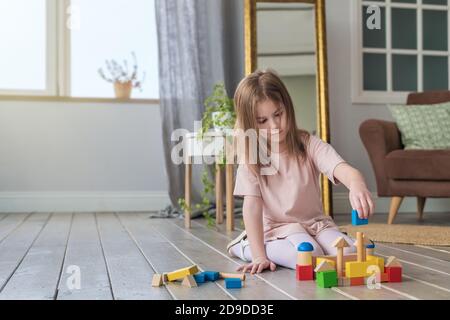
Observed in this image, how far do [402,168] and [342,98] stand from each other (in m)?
0.99

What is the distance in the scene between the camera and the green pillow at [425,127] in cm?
341

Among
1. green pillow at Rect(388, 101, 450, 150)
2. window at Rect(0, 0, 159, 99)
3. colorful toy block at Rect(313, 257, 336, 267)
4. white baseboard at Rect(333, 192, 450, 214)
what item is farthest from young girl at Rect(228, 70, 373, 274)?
window at Rect(0, 0, 159, 99)

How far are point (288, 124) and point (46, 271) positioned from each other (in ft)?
2.69

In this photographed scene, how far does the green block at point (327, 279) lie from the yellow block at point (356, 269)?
0.04 meters

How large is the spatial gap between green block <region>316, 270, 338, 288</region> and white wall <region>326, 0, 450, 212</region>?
2.61m

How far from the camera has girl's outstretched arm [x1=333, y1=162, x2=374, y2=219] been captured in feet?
4.58

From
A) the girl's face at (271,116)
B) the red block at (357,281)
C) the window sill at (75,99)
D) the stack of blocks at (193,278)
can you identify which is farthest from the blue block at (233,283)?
the window sill at (75,99)

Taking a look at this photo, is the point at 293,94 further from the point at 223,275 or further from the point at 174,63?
the point at 223,275

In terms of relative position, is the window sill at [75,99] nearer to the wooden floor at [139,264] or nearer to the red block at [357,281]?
the wooden floor at [139,264]

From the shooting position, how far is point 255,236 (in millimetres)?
1680

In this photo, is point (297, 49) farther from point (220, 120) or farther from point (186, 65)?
point (220, 120)

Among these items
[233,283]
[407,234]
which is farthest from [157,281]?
[407,234]

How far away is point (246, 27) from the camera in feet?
12.2
